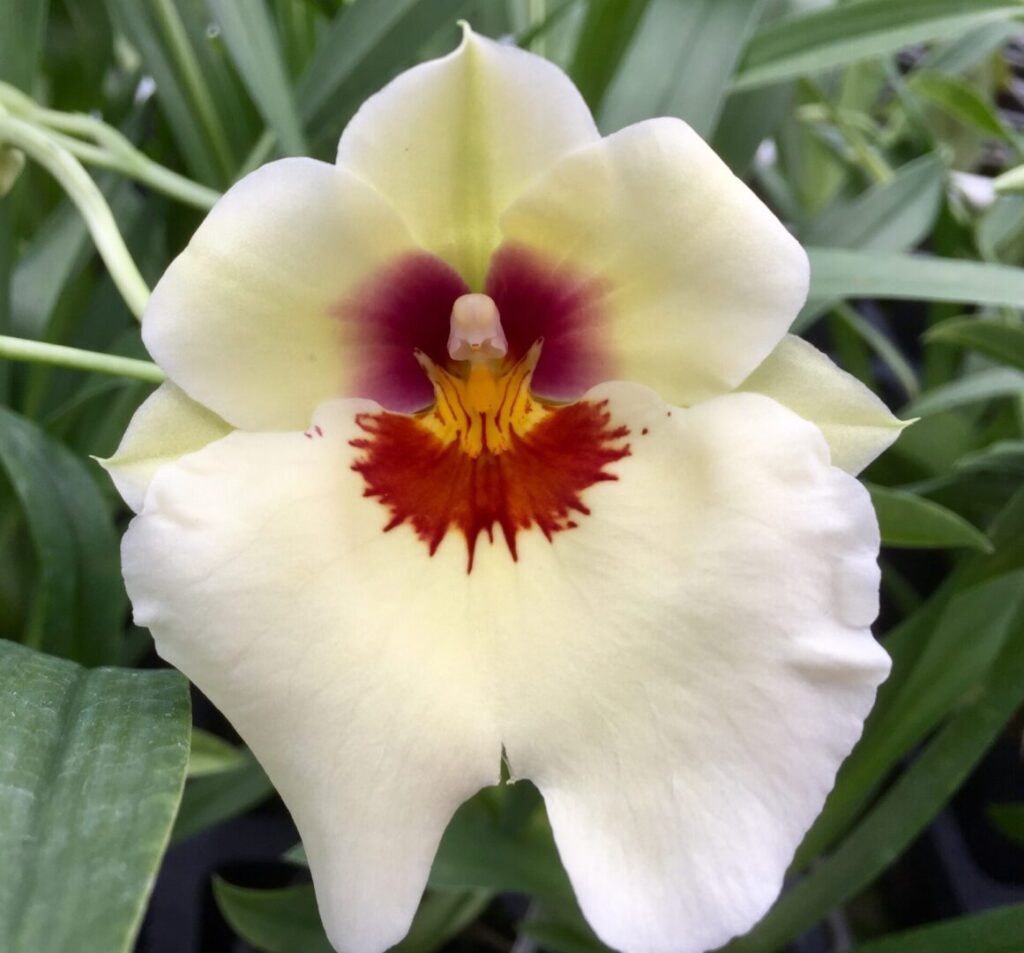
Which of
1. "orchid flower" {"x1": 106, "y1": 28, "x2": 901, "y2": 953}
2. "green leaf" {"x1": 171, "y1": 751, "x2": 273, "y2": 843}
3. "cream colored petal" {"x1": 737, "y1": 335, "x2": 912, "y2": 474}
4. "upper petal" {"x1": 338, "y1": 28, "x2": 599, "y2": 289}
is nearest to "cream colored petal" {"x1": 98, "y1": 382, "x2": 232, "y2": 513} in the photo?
"orchid flower" {"x1": 106, "y1": 28, "x2": 901, "y2": 953}

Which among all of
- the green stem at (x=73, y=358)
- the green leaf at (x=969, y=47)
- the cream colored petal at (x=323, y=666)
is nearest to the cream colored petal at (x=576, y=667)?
the cream colored petal at (x=323, y=666)

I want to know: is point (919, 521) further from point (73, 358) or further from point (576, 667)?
point (73, 358)

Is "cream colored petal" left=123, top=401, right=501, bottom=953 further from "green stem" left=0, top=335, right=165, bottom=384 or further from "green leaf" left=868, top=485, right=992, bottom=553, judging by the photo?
"green leaf" left=868, top=485, right=992, bottom=553

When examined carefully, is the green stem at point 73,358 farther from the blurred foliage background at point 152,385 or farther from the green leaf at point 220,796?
the green leaf at point 220,796

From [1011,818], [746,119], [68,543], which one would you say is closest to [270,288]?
[68,543]

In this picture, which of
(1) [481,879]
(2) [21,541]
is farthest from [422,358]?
(2) [21,541]

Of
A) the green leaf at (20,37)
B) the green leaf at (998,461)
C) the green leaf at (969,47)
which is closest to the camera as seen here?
the green leaf at (20,37)
